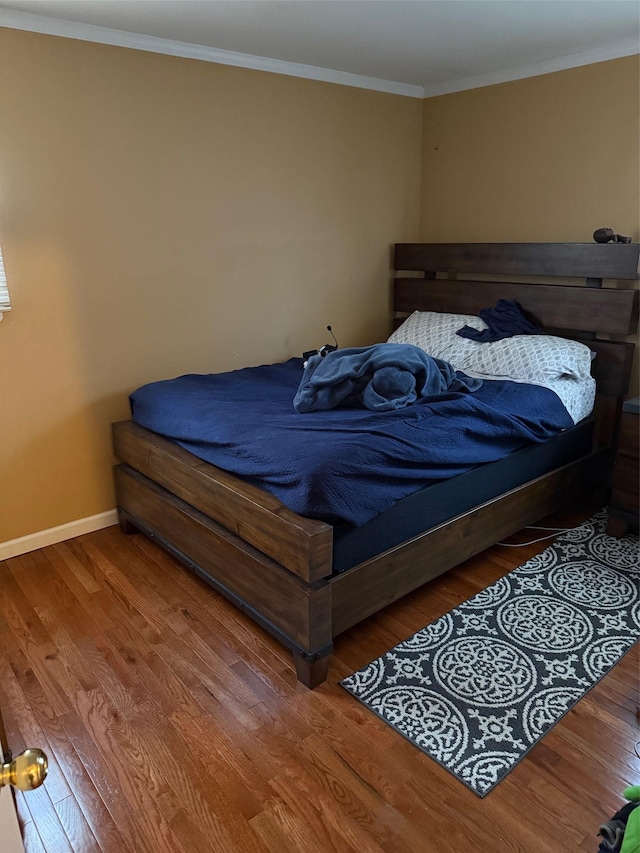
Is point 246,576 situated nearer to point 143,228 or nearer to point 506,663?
point 506,663

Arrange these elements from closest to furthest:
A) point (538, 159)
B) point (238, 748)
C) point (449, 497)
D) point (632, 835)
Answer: point (632, 835)
point (238, 748)
point (449, 497)
point (538, 159)

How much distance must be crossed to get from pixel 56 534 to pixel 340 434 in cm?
156

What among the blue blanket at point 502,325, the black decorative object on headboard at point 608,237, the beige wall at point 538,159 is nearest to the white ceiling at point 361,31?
the beige wall at point 538,159

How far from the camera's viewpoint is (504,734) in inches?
69.2

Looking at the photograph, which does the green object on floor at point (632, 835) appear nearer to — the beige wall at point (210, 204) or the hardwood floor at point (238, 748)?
the hardwood floor at point (238, 748)

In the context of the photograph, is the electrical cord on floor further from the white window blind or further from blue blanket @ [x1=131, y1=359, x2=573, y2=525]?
the white window blind

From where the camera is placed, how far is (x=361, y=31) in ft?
8.90

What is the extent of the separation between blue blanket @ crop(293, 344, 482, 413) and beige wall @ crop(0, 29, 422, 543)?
3.03ft

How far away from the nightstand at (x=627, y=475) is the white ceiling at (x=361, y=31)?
1.65 meters

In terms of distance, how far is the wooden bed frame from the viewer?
1.94 meters

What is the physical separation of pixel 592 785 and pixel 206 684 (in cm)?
114

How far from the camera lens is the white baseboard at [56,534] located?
2.77 meters

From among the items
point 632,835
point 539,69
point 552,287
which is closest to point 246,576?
point 632,835

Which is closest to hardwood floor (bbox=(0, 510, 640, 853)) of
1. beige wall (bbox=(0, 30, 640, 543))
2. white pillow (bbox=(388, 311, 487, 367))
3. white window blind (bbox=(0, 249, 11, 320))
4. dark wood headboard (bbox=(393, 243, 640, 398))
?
beige wall (bbox=(0, 30, 640, 543))
